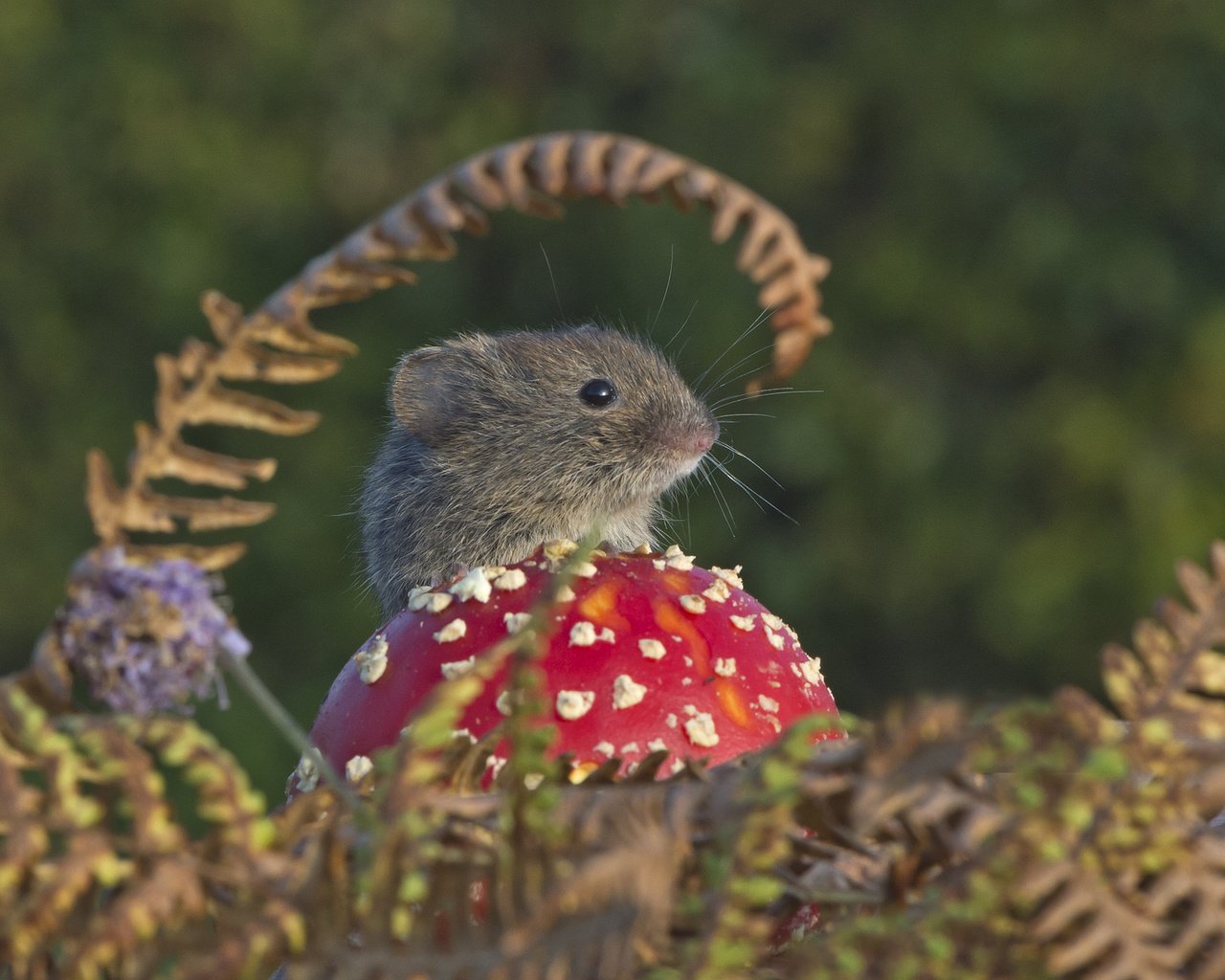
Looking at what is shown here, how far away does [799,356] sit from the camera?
0.88 m

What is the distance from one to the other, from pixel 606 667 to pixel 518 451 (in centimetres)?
128

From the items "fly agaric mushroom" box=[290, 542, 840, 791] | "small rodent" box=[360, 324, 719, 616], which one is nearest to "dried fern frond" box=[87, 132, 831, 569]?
"fly agaric mushroom" box=[290, 542, 840, 791]

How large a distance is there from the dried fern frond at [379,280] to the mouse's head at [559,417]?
165 centimetres

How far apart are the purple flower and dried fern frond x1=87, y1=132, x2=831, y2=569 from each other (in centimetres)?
4

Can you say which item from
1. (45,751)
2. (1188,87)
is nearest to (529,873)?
(45,751)

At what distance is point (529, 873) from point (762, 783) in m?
0.11

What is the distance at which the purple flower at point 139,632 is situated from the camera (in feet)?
2.45

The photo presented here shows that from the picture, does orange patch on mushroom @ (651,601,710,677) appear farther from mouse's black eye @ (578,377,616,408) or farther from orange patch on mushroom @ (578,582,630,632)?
mouse's black eye @ (578,377,616,408)

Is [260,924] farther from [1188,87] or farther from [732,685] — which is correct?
[1188,87]

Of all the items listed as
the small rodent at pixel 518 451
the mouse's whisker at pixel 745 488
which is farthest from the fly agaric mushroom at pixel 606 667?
the mouse's whisker at pixel 745 488

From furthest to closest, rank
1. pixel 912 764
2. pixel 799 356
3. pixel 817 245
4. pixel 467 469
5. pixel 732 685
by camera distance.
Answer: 1. pixel 817 245
2. pixel 467 469
3. pixel 732 685
4. pixel 799 356
5. pixel 912 764

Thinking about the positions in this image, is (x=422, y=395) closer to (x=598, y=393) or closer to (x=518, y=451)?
(x=518, y=451)

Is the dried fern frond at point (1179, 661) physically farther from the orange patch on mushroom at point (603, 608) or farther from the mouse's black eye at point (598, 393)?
the mouse's black eye at point (598, 393)

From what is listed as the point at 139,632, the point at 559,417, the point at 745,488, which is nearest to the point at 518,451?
the point at 559,417
